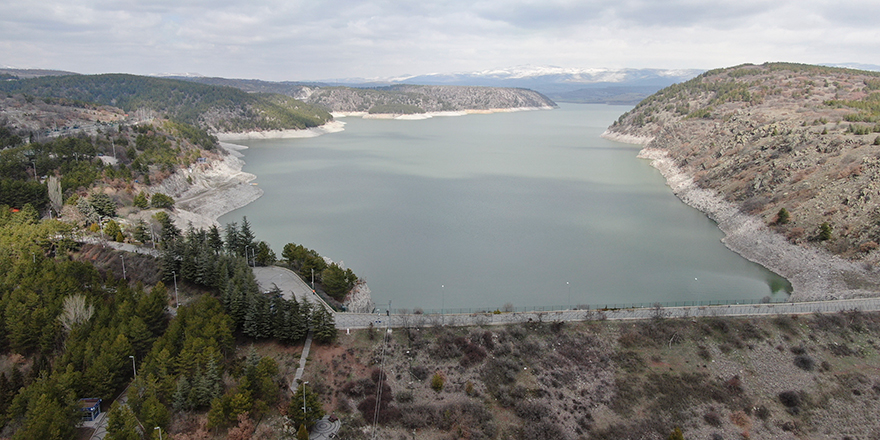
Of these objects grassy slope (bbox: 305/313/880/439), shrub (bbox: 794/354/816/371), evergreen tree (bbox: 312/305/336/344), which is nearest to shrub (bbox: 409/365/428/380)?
grassy slope (bbox: 305/313/880/439)

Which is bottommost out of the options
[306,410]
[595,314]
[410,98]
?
[306,410]

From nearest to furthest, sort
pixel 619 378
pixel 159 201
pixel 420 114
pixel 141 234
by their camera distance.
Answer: pixel 619 378 → pixel 141 234 → pixel 159 201 → pixel 420 114

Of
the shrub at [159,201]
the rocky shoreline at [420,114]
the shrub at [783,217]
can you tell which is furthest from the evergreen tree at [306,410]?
the rocky shoreline at [420,114]

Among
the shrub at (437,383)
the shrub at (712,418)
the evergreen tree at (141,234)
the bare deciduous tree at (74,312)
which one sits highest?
the evergreen tree at (141,234)

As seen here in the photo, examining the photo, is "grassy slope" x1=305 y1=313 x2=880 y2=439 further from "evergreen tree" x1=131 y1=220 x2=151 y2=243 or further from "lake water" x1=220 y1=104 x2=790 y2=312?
"evergreen tree" x1=131 y1=220 x2=151 y2=243

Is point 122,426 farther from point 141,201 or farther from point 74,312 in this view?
point 141,201

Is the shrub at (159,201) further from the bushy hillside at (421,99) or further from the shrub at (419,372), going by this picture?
the bushy hillside at (421,99)

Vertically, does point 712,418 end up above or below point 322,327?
below

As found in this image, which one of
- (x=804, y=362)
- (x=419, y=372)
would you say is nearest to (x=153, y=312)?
(x=419, y=372)
